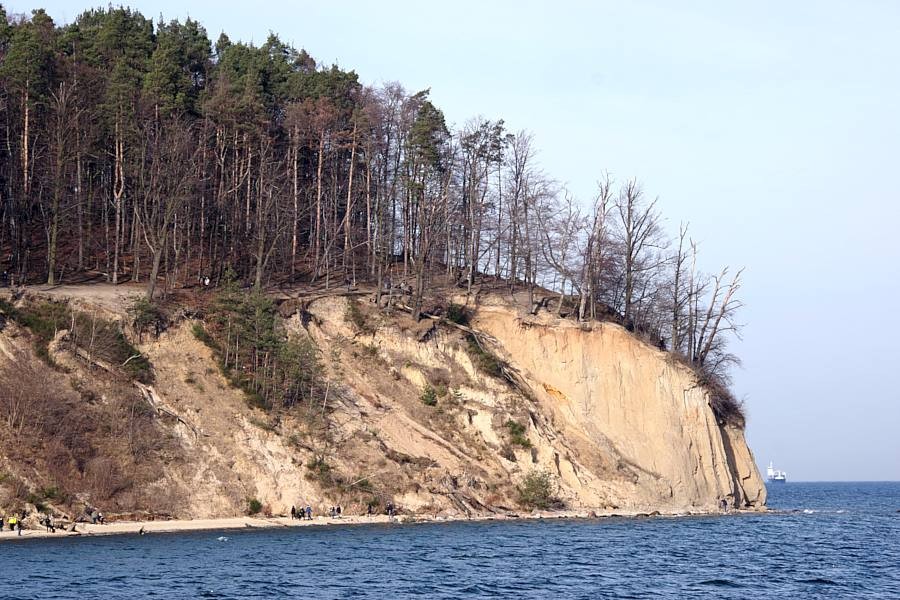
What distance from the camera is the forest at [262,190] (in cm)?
6962

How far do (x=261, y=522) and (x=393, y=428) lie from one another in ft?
37.3

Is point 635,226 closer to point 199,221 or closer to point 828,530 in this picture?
point 828,530

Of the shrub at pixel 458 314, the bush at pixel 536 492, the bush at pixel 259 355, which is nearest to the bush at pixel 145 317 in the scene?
the bush at pixel 259 355

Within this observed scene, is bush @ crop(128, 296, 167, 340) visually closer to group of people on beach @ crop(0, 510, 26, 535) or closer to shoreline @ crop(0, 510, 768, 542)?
shoreline @ crop(0, 510, 768, 542)

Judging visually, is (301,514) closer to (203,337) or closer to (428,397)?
(203,337)

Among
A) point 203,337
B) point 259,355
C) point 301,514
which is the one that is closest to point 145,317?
point 203,337

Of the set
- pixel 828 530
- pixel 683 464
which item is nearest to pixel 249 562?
pixel 683 464

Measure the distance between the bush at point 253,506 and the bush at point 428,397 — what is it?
13.8 m

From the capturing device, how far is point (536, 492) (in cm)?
6300

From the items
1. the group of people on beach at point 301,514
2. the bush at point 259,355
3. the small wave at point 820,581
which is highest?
the bush at point 259,355

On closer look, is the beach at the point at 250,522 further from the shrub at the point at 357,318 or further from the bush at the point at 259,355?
the shrub at the point at 357,318

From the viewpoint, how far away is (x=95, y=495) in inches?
2061

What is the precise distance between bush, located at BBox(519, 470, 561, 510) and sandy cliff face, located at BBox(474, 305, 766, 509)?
4398 millimetres

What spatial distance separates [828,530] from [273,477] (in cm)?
3402
